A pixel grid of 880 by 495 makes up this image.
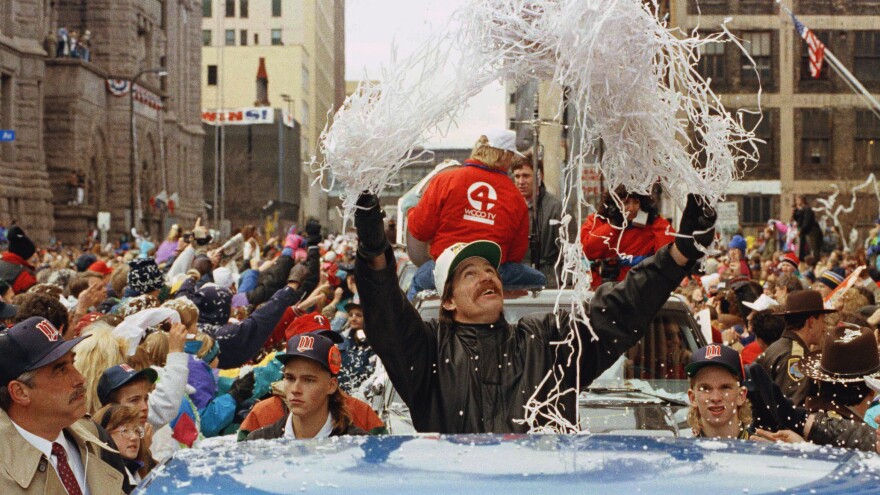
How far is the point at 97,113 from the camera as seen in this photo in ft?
195

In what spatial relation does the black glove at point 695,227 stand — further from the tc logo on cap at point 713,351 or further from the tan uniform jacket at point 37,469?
the tan uniform jacket at point 37,469

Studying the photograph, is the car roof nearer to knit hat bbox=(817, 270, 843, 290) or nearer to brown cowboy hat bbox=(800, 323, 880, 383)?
brown cowboy hat bbox=(800, 323, 880, 383)

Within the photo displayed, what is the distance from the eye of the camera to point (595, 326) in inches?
173

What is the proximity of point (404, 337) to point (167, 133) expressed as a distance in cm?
6938

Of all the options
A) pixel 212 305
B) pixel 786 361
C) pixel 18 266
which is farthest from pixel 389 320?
pixel 18 266

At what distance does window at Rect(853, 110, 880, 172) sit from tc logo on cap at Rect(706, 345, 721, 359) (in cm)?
A: 3977

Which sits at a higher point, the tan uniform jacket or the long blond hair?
the long blond hair

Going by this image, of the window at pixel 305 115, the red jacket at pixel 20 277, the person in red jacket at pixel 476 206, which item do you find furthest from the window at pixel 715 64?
the window at pixel 305 115

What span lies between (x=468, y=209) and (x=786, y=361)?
2.08 m

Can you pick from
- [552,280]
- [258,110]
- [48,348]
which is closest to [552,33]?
[48,348]

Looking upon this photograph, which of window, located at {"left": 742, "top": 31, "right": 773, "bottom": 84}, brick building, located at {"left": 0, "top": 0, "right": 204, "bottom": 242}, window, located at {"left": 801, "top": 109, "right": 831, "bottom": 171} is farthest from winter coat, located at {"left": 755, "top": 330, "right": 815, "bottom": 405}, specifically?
brick building, located at {"left": 0, "top": 0, "right": 204, "bottom": 242}

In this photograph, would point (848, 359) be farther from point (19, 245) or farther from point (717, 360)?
point (19, 245)

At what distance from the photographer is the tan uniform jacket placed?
3.92 meters

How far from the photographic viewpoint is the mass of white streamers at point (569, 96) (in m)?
4.14
